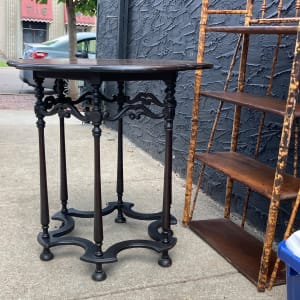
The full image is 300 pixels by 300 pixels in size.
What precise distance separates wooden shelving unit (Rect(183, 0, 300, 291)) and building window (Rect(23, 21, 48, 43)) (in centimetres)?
2568

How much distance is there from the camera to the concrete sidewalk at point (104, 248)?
2.59 meters

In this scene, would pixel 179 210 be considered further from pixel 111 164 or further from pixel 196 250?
pixel 111 164

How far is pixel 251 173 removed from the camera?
9.37 ft

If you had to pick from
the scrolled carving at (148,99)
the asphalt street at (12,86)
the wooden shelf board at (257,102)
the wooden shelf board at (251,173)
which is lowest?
the asphalt street at (12,86)

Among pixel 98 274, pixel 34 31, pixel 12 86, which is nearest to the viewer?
pixel 98 274

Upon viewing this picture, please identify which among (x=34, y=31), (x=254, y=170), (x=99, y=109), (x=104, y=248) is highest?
(x=99, y=109)

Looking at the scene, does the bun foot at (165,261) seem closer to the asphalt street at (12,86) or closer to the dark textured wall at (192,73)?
the dark textured wall at (192,73)

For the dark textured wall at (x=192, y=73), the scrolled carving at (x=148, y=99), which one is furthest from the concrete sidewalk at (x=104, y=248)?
the scrolled carving at (x=148, y=99)

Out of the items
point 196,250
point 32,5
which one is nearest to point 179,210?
point 196,250

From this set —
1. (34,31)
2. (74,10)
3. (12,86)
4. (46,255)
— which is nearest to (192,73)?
(46,255)

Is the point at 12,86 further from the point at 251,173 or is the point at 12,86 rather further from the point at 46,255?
the point at 251,173

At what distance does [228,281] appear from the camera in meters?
2.73

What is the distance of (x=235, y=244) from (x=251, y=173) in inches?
22.9

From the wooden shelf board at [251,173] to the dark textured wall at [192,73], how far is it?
300 mm
